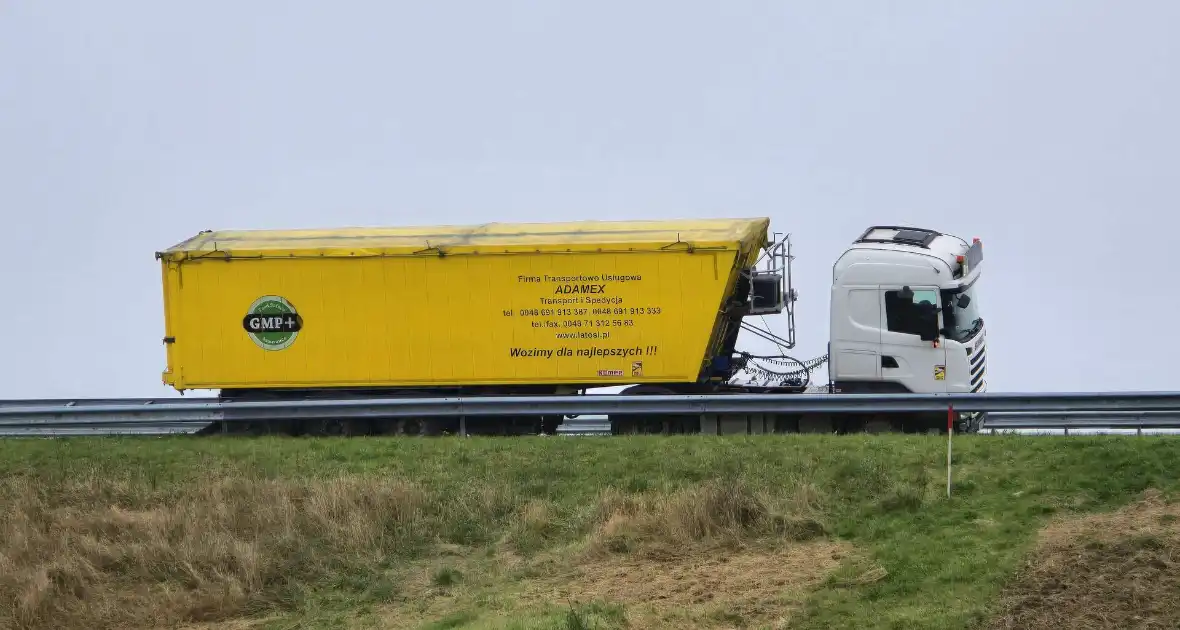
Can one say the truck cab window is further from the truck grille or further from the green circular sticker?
the green circular sticker

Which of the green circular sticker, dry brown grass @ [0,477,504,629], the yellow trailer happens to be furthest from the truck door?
the green circular sticker

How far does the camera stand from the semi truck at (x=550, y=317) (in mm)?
21609

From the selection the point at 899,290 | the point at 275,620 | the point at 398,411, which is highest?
the point at 899,290

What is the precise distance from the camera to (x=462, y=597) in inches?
602

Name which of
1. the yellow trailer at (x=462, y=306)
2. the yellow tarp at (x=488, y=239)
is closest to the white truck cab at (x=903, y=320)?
the yellow trailer at (x=462, y=306)

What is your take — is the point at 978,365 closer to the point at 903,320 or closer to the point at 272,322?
the point at 903,320

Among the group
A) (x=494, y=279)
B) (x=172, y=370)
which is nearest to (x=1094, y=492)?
(x=494, y=279)

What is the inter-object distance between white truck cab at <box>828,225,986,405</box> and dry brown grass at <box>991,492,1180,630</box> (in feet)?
23.2

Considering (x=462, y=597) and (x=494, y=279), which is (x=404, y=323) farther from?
(x=462, y=597)

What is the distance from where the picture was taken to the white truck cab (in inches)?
842

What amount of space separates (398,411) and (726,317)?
4894mm

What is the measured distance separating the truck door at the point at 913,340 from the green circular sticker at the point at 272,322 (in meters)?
8.41

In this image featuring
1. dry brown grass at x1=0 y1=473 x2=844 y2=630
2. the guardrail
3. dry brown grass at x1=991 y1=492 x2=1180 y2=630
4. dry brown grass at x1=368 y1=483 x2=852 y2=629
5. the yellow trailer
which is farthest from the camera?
the yellow trailer

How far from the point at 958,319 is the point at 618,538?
7.49 metres
